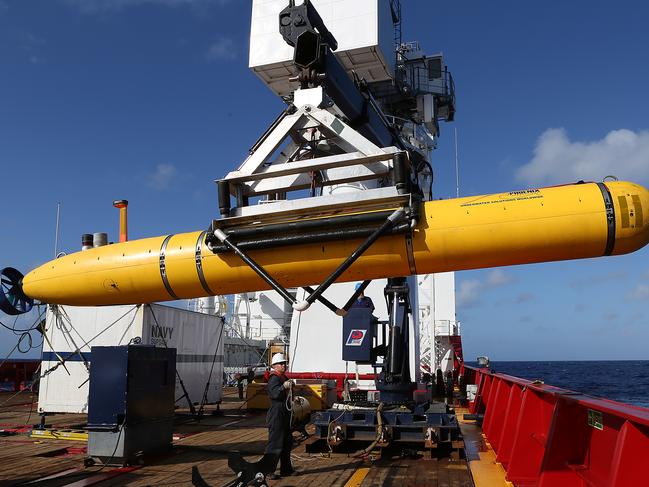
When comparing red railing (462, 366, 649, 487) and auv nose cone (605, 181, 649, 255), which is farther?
auv nose cone (605, 181, 649, 255)

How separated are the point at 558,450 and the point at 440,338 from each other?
21538 mm

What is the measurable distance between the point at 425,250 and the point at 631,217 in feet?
6.70

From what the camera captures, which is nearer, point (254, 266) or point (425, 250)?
point (425, 250)

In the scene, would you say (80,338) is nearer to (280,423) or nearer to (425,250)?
(280,423)

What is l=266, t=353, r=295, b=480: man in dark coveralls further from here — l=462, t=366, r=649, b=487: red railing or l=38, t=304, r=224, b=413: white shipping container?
l=38, t=304, r=224, b=413: white shipping container

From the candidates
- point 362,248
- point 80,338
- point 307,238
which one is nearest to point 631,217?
point 362,248

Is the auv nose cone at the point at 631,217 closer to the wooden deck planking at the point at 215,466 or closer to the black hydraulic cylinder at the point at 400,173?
the black hydraulic cylinder at the point at 400,173

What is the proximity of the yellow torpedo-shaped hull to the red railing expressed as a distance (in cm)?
161

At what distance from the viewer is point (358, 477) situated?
789 centimetres

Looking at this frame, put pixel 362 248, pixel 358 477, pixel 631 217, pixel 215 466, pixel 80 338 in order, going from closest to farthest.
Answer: pixel 631 217 < pixel 362 248 < pixel 358 477 < pixel 215 466 < pixel 80 338

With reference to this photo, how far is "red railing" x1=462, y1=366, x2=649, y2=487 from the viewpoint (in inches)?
163

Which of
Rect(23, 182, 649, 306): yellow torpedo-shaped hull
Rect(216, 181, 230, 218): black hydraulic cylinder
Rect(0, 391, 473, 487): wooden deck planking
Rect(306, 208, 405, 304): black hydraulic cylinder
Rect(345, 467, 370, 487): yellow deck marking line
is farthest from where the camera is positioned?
Rect(0, 391, 473, 487): wooden deck planking

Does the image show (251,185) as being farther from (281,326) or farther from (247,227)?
(281,326)

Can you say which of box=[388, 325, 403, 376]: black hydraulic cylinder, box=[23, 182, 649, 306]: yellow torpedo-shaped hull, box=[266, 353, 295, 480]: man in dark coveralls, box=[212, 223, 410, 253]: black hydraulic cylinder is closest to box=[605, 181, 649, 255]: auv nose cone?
box=[23, 182, 649, 306]: yellow torpedo-shaped hull
